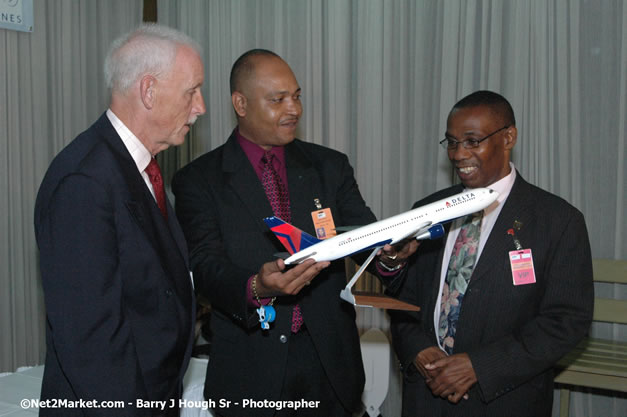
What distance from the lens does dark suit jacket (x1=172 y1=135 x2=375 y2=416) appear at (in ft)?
8.93

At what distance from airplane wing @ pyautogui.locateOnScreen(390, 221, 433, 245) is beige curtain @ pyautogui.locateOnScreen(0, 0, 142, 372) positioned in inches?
158

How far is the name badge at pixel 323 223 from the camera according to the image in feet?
9.68

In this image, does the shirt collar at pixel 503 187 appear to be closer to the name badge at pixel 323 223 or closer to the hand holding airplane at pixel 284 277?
the name badge at pixel 323 223

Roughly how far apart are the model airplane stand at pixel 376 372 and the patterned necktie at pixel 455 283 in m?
2.02

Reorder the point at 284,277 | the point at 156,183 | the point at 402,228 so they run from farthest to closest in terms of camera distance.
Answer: the point at 402,228, the point at 284,277, the point at 156,183

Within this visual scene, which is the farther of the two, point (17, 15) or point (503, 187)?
point (17, 15)

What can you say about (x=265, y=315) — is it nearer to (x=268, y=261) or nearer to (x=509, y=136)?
(x=268, y=261)

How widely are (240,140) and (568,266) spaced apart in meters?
1.84

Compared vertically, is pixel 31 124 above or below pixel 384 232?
above

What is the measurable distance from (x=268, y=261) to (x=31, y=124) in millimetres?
3691

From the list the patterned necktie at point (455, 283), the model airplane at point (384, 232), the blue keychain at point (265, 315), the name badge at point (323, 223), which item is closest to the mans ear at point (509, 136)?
the model airplane at point (384, 232)

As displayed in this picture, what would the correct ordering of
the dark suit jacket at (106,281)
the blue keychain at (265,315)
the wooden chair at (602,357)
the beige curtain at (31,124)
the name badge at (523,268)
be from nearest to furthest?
the dark suit jacket at (106,281) → the blue keychain at (265,315) → the name badge at (523,268) → the wooden chair at (602,357) → the beige curtain at (31,124)

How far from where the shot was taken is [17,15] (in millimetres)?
5168

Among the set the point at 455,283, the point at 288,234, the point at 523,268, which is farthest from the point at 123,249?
the point at 523,268
